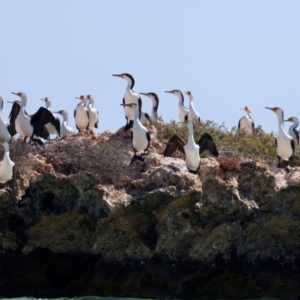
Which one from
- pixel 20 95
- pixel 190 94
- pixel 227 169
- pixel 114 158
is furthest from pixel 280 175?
pixel 190 94

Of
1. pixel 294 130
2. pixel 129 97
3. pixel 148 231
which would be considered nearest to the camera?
pixel 148 231

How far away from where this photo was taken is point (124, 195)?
23.8 m

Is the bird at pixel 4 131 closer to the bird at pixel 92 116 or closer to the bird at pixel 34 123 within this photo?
the bird at pixel 34 123

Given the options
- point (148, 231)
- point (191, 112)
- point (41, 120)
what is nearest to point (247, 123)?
point (191, 112)

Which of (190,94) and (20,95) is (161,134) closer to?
(20,95)

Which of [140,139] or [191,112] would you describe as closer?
[140,139]

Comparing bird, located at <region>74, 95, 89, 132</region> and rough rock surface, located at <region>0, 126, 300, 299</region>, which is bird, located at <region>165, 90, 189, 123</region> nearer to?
bird, located at <region>74, 95, 89, 132</region>

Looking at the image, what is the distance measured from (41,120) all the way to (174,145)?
3551mm

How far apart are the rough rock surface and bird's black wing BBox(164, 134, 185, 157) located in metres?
1.87

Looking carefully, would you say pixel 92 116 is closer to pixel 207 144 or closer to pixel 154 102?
pixel 154 102

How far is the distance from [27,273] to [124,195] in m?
2.57

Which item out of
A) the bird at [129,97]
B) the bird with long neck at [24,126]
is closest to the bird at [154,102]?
the bird at [129,97]

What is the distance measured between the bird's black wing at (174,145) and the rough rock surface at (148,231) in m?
1.87

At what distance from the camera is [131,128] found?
27719 millimetres
